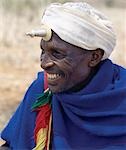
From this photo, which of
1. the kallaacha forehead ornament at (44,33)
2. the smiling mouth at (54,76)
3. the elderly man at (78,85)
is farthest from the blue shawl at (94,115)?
the kallaacha forehead ornament at (44,33)

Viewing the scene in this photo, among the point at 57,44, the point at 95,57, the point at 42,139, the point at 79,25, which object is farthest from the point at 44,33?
the point at 42,139

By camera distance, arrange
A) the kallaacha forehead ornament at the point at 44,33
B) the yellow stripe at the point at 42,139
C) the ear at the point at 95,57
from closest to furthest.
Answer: the kallaacha forehead ornament at the point at 44,33, the ear at the point at 95,57, the yellow stripe at the point at 42,139

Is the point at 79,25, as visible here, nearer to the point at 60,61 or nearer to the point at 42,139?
the point at 60,61

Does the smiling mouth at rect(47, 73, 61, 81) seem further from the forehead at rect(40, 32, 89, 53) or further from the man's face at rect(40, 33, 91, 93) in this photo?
the forehead at rect(40, 32, 89, 53)

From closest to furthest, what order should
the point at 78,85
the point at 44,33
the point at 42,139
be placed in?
1. the point at 44,33
2. the point at 78,85
3. the point at 42,139

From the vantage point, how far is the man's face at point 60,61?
2.99m

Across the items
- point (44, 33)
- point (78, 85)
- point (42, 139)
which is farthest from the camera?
point (42, 139)

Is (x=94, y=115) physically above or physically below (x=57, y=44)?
below

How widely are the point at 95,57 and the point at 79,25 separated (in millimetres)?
202

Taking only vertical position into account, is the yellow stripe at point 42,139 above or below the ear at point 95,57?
below

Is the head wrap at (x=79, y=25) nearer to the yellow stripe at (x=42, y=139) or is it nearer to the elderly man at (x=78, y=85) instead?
the elderly man at (x=78, y=85)

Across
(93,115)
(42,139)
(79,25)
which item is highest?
(79,25)

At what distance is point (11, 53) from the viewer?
37.3 feet

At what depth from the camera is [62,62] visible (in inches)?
118
